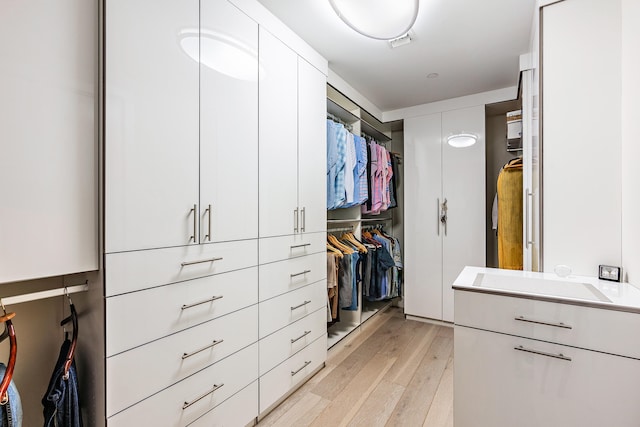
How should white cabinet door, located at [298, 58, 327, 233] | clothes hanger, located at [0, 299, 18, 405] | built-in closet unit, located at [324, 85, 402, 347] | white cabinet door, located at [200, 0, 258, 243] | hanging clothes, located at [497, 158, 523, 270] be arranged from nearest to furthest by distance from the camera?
clothes hanger, located at [0, 299, 18, 405] < white cabinet door, located at [200, 0, 258, 243] < white cabinet door, located at [298, 58, 327, 233] < hanging clothes, located at [497, 158, 523, 270] < built-in closet unit, located at [324, 85, 402, 347]

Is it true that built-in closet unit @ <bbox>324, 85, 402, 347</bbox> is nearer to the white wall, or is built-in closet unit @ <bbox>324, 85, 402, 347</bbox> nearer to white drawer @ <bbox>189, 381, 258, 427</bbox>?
white drawer @ <bbox>189, 381, 258, 427</bbox>

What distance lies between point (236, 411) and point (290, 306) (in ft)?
2.07

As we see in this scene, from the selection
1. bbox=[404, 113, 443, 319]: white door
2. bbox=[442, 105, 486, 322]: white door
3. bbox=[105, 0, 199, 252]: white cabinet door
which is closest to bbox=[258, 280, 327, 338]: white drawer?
bbox=[105, 0, 199, 252]: white cabinet door

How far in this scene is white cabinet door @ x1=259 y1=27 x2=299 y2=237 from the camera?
177cm

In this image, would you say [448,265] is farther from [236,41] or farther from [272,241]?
[236,41]

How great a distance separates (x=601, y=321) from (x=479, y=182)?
224 centimetres

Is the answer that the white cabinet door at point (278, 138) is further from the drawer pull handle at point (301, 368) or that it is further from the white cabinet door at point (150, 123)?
the drawer pull handle at point (301, 368)

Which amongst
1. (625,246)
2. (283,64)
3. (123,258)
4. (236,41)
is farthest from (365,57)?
(123,258)

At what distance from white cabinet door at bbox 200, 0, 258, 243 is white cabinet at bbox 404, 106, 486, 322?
2251 millimetres

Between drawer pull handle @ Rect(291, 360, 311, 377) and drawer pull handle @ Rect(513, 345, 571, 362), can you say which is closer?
drawer pull handle @ Rect(513, 345, 571, 362)

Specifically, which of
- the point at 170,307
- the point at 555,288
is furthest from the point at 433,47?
the point at 170,307

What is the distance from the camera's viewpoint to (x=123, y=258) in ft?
3.71

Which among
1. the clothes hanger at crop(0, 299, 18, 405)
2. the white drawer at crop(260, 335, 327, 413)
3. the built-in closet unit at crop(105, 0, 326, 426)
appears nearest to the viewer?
the clothes hanger at crop(0, 299, 18, 405)

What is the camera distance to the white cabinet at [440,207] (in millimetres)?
3121
